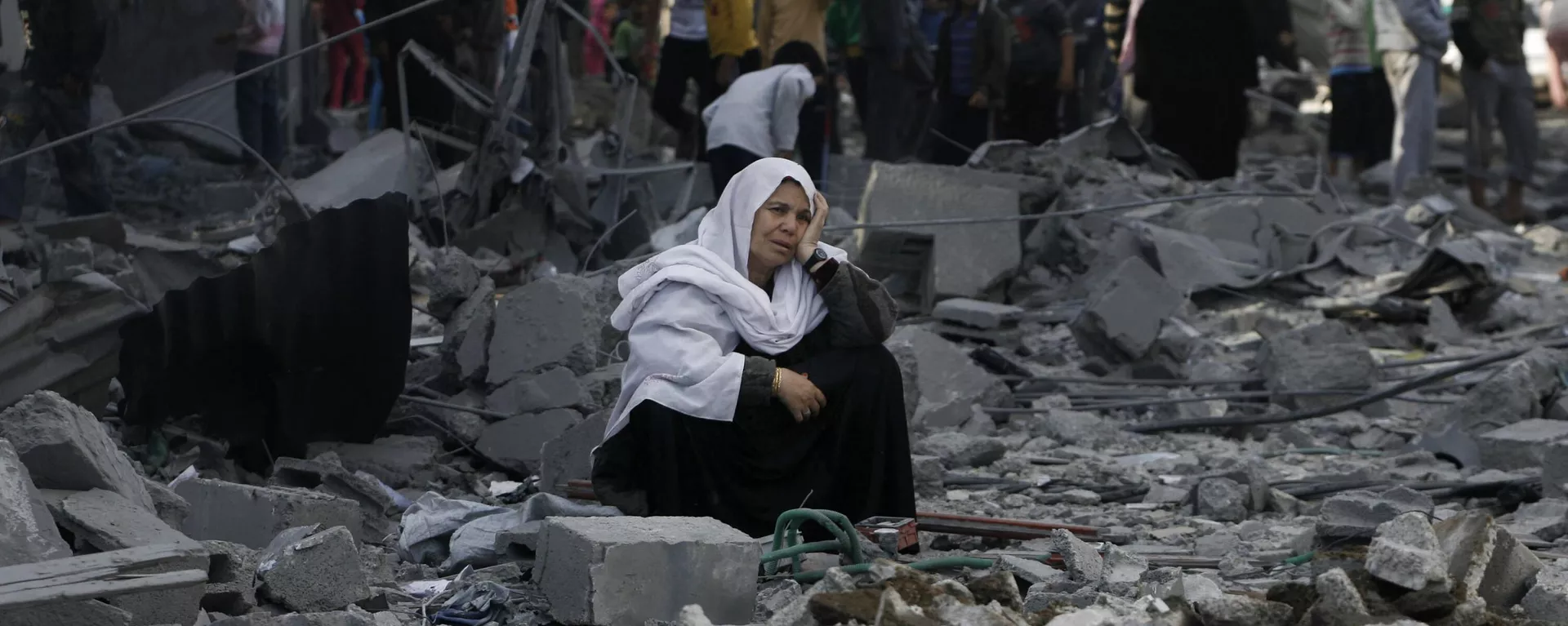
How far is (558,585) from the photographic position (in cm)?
374

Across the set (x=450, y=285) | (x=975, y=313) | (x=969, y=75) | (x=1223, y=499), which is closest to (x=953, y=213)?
(x=975, y=313)

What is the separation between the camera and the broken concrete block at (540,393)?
594 centimetres

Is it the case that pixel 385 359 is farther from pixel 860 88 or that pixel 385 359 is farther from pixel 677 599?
pixel 860 88

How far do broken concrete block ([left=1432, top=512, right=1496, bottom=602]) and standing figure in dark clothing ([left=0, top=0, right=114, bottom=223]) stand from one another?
233 inches

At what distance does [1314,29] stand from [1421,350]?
9.58 meters

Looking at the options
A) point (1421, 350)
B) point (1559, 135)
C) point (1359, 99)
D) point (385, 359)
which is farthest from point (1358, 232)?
point (1559, 135)

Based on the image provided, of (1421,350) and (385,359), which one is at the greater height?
(385,359)

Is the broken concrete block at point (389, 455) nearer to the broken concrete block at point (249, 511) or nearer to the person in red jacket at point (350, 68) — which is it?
the broken concrete block at point (249, 511)

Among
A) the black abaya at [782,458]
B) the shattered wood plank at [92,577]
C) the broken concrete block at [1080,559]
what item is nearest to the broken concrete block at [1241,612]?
the broken concrete block at [1080,559]

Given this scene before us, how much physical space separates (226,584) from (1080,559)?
1.83 metres

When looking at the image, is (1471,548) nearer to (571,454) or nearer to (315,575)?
(315,575)

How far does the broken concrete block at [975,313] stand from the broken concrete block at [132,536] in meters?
4.72

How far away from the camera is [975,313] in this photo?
812 centimetres

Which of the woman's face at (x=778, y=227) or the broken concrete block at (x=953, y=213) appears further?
the broken concrete block at (x=953, y=213)
